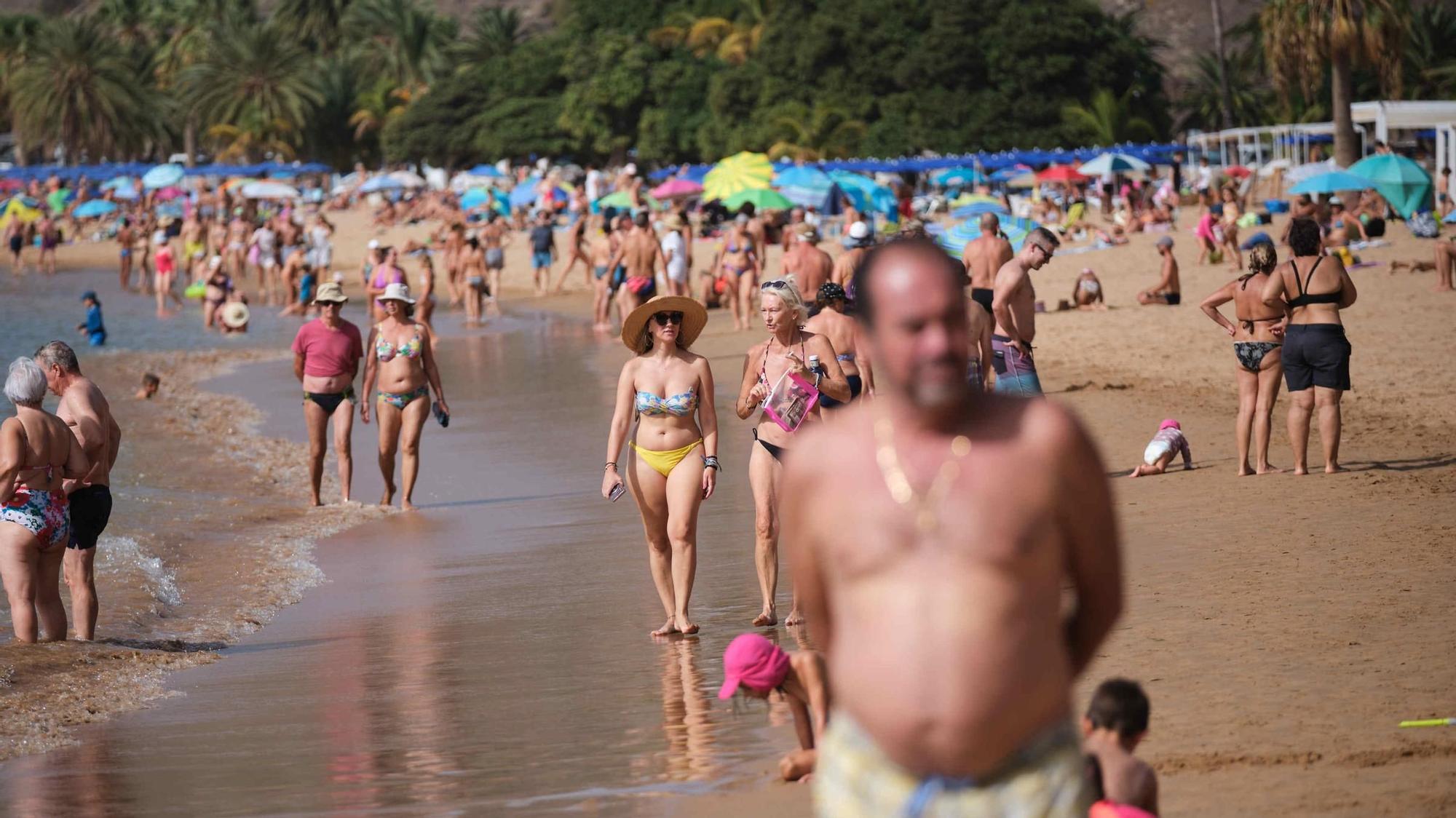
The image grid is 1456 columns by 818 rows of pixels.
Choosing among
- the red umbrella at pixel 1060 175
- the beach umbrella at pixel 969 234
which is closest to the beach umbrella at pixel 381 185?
the red umbrella at pixel 1060 175

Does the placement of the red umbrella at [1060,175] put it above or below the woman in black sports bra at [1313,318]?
above

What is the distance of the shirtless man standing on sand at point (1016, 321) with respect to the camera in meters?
10.2

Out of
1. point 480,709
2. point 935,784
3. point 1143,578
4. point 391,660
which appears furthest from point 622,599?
point 935,784

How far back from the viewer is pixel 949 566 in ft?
8.16

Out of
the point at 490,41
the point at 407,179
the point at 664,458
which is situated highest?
the point at 490,41

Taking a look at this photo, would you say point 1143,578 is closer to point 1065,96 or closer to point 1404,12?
point 1404,12

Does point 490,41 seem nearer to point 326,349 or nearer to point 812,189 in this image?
point 812,189

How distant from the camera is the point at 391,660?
747 centimetres

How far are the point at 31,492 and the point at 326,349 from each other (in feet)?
13.8

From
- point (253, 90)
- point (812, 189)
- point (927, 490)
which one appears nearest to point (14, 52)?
point (253, 90)

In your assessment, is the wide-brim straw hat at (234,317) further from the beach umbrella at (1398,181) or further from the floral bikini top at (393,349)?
the beach umbrella at (1398,181)

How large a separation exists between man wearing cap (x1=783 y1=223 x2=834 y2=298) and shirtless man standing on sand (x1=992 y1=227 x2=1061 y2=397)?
5.96 m

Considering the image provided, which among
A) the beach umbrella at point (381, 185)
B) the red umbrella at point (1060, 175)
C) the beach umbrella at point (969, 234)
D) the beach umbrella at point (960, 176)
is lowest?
the beach umbrella at point (969, 234)

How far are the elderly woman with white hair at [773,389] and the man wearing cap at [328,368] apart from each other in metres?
4.88
